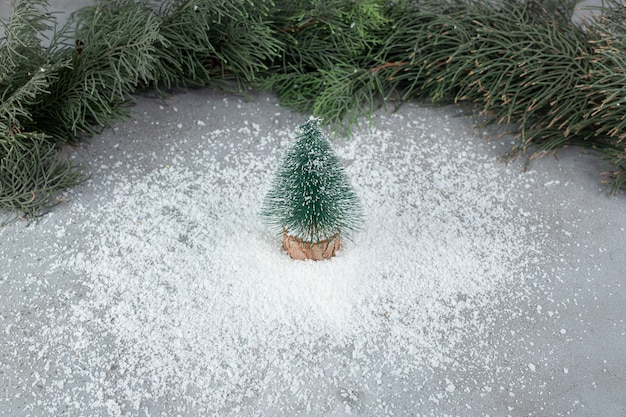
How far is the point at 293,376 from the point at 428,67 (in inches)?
40.8

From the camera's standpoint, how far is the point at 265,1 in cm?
198

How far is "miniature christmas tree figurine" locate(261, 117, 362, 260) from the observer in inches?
60.6

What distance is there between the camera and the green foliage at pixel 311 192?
5.04ft

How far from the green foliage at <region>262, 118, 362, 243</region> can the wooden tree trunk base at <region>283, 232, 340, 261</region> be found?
15mm

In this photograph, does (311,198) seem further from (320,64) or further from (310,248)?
(320,64)

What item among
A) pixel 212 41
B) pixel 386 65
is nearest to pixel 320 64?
pixel 386 65

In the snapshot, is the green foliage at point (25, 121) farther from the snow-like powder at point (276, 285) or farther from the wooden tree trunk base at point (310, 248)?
the wooden tree trunk base at point (310, 248)

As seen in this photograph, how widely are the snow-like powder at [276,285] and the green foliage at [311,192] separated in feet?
0.35

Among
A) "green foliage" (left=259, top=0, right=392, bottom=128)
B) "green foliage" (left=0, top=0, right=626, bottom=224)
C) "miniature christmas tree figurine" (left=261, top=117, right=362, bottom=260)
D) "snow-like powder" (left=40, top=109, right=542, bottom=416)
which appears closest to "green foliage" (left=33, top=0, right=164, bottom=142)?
"green foliage" (left=0, top=0, right=626, bottom=224)

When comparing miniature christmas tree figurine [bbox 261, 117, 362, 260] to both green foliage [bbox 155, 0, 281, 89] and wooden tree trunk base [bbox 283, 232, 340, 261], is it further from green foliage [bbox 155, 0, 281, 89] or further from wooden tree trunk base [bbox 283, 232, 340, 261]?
green foliage [bbox 155, 0, 281, 89]

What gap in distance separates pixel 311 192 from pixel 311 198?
0.01 m

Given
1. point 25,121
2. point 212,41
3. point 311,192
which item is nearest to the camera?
point 311,192

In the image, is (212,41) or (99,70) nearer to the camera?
(99,70)

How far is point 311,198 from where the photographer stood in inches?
61.3
